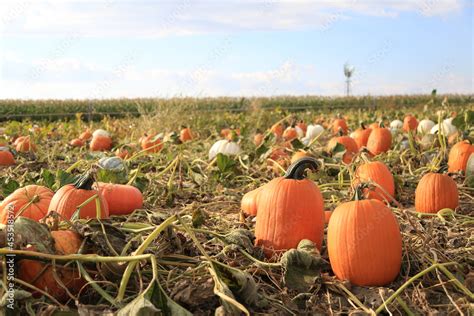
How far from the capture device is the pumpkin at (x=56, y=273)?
7.47ft

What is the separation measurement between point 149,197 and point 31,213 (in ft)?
4.59

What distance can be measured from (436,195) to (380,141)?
2.58 metres

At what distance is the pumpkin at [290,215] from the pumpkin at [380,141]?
12.7 ft

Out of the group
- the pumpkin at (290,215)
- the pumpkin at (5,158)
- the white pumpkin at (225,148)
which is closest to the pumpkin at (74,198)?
the pumpkin at (290,215)

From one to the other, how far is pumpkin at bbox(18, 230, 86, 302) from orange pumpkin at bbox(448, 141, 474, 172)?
3.85 m

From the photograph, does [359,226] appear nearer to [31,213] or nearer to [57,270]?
[57,270]

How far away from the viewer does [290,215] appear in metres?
2.77

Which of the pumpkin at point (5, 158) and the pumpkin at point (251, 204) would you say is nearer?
the pumpkin at point (251, 204)

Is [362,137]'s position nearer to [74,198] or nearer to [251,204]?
[251,204]

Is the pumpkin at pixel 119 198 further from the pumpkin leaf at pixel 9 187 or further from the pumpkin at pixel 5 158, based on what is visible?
the pumpkin at pixel 5 158

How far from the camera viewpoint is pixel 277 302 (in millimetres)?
2404

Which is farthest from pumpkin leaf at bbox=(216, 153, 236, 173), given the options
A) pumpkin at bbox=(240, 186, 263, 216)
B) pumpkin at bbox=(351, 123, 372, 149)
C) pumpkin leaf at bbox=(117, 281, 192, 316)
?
pumpkin leaf at bbox=(117, 281, 192, 316)

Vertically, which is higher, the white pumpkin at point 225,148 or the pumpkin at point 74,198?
the pumpkin at point 74,198

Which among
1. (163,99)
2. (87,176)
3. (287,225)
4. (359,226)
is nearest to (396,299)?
(359,226)
